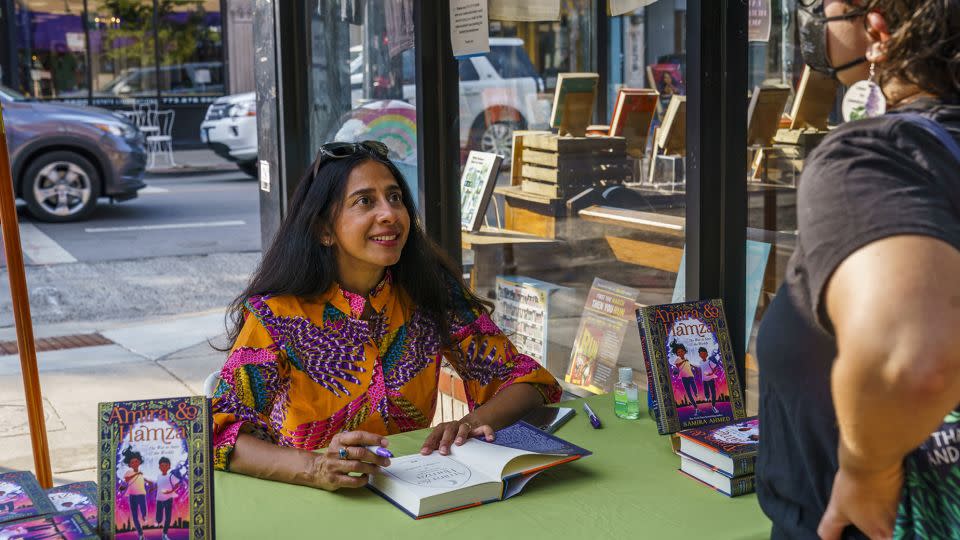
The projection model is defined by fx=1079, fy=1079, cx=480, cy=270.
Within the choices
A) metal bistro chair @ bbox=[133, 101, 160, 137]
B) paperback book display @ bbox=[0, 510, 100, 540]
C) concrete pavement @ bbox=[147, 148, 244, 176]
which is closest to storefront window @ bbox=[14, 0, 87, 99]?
metal bistro chair @ bbox=[133, 101, 160, 137]

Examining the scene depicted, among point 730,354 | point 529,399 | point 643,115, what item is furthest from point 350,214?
point 643,115

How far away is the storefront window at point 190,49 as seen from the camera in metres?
19.9

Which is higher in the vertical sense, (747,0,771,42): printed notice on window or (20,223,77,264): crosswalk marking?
(747,0,771,42): printed notice on window

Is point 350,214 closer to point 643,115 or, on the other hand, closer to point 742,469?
point 742,469

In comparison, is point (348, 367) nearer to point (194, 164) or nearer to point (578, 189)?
point (578, 189)

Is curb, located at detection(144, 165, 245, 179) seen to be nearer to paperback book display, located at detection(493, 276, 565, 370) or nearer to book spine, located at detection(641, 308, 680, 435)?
paperback book display, located at detection(493, 276, 565, 370)

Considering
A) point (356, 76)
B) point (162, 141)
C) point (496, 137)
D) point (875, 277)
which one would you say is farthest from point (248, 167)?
point (875, 277)

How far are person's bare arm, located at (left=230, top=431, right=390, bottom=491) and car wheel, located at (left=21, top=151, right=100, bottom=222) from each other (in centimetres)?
1038

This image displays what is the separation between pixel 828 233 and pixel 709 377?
1235mm

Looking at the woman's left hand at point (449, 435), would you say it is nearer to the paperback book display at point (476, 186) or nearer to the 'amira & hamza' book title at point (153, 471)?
the 'amira & hamza' book title at point (153, 471)

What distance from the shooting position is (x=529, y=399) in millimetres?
2631

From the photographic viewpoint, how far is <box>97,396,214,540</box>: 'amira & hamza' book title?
5.68ft

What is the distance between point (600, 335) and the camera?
12.9ft

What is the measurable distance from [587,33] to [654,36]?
37cm
